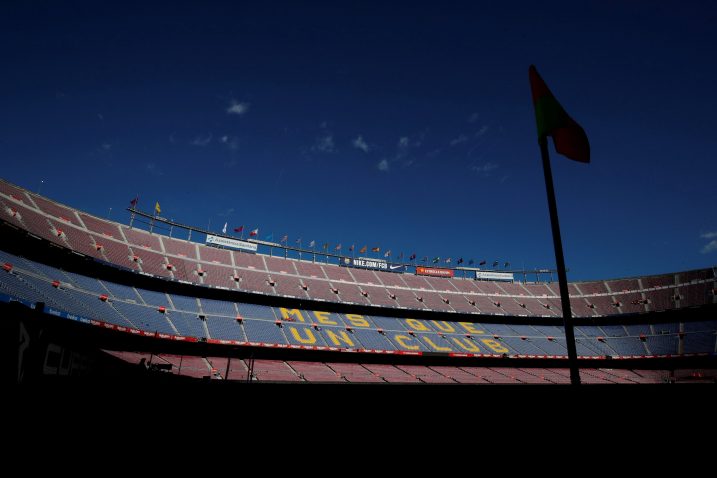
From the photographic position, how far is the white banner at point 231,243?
48750 mm

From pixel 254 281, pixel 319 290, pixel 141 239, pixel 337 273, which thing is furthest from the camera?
pixel 337 273

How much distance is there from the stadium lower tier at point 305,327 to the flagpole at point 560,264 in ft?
A: 83.4

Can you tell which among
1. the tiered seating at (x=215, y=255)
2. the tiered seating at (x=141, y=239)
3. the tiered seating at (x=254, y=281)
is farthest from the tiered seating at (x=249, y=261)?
the tiered seating at (x=141, y=239)

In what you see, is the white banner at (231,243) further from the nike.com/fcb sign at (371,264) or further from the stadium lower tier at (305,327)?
the nike.com/fcb sign at (371,264)

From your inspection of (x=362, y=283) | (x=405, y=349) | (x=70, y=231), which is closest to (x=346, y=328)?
(x=405, y=349)

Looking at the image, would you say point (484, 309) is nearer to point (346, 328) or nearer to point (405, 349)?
point (405, 349)

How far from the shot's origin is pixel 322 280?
49.5 metres

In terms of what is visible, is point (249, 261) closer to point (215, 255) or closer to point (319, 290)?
point (215, 255)

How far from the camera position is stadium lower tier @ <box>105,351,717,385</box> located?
89.4 ft

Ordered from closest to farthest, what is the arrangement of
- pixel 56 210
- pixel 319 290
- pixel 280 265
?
pixel 56 210, pixel 319 290, pixel 280 265

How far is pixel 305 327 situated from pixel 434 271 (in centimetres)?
3032

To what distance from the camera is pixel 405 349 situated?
38.3 m

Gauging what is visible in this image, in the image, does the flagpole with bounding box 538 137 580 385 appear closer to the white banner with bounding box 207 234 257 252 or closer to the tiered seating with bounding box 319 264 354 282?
the tiered seating with bounding box 319 264 354 282

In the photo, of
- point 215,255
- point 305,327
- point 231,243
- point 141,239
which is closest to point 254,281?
point 215,255
